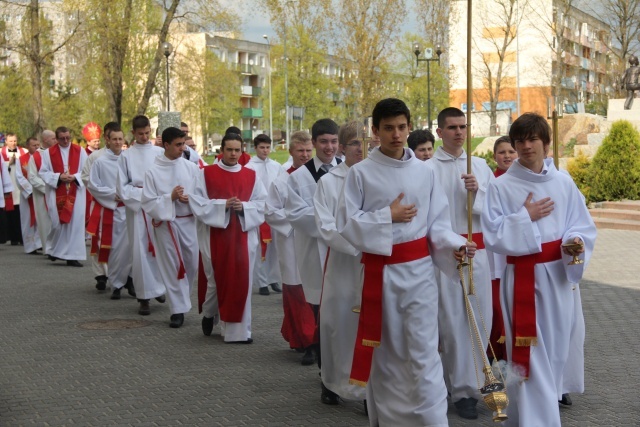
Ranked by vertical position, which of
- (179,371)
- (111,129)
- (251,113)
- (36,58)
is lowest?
(179,371)

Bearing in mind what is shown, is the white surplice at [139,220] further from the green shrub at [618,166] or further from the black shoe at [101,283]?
the green shrub at [618,166]

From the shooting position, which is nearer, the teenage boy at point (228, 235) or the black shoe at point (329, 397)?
the black shoe at point (329, 397)

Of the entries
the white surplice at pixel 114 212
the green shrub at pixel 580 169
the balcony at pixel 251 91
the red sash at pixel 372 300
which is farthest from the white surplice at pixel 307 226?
the balcony at pixel 251 91

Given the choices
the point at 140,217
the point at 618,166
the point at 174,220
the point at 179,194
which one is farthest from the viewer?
the point at 618,166

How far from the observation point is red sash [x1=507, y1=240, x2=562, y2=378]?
6227mm

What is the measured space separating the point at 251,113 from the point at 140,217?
3790 inches

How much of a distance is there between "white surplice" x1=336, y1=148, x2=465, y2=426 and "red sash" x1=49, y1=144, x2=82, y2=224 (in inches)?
465

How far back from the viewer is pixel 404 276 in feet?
19.7

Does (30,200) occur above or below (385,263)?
below

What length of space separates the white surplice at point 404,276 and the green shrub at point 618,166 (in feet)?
59.2

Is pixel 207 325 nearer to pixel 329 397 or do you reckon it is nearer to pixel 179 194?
pixel 179 194

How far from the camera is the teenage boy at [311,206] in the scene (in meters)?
8.45

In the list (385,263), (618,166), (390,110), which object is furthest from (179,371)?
(618,166)

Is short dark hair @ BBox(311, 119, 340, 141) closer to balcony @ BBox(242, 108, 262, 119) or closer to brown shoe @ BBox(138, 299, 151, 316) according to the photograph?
brown shoe @ BBox(138, 299, 151, 316)
